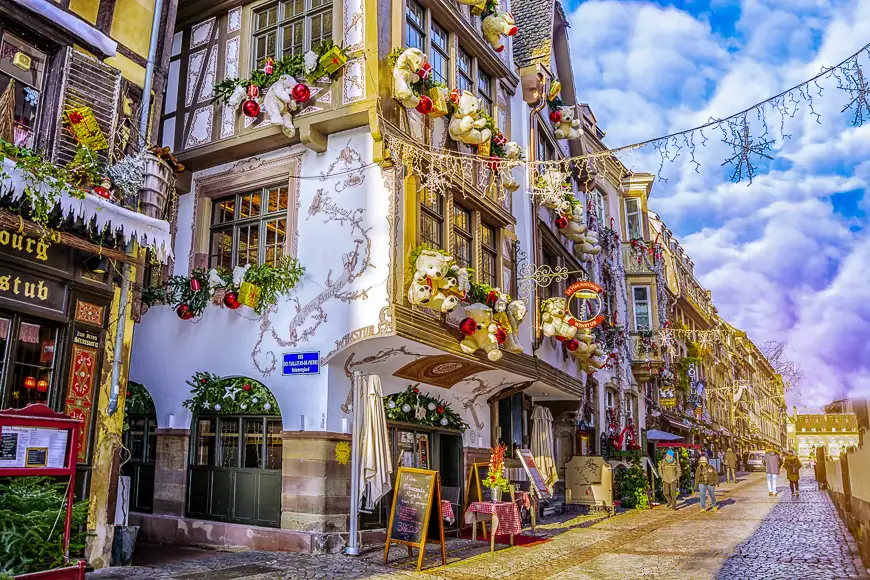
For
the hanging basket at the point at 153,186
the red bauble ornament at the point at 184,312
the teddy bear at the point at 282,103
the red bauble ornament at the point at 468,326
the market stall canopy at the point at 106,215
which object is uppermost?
the teddy bear at the point at 282,103

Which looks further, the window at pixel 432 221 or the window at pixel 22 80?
the window at pixel 432 221

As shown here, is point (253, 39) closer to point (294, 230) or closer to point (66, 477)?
point (294, 230)

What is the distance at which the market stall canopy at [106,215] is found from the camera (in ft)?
25.8

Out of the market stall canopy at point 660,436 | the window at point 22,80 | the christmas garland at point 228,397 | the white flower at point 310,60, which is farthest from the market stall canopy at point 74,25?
the market stall canopy at point 660,436

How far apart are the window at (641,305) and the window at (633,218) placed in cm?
281

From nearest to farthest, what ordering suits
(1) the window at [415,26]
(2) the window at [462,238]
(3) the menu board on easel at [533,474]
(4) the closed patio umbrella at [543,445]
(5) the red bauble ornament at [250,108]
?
(5) the red bauble ornament at [250,108]
(1) the window at [415,26]
(2) the window at [462,238]
(3) the menu board on easel at [533,474]
(4) the closed patio umbrella at [543,445]

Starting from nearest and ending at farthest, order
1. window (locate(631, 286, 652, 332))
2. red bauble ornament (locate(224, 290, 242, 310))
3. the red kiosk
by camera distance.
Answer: the red kiosk → red bauble ornament (locate(224, 290, 242, 310)) → window (locate(631, 286, 652, 332))

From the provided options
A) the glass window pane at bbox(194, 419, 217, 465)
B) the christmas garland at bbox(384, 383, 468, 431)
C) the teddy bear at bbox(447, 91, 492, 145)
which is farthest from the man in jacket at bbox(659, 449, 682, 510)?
the glass window pane at bbox(194, 419, 217, 465)

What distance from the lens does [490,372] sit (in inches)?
564

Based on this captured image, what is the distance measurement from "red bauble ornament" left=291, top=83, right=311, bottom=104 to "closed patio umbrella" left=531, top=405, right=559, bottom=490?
382 inches

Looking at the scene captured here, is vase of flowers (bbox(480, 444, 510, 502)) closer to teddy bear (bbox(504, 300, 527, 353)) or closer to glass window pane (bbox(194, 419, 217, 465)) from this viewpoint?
teddy bear (bbox(504, 300, 527, 353))

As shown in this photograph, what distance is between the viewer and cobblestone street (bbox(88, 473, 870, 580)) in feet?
31.2

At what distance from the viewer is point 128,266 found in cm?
995

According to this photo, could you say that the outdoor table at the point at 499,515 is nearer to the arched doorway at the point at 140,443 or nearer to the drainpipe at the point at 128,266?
the arched doorway at the point at 140,443
